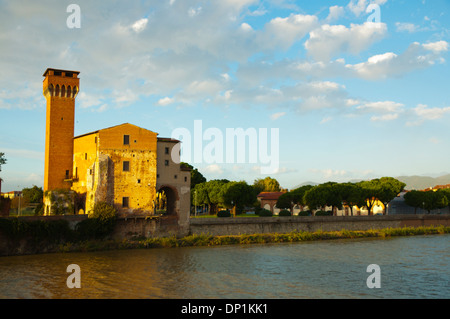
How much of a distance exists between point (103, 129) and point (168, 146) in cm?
741

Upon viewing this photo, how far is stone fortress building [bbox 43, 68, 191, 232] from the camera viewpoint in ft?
136

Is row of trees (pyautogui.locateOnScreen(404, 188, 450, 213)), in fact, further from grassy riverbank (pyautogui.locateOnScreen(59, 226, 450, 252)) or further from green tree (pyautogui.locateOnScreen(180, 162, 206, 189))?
green tree (pyautogui.locateOnScreen(180, 162, 206, 189))

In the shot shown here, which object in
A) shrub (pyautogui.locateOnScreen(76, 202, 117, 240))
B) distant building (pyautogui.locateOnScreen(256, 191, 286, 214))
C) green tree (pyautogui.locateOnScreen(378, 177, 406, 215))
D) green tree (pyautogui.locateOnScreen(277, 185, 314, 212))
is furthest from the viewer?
distant building (pyautogui.locateOnScreen(256, 191, 286, 214))

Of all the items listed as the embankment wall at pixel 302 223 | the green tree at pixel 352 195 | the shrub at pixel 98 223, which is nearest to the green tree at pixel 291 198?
the green tree at pixel 352 195

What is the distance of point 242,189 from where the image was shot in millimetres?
67000

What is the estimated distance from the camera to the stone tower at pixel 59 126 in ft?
148

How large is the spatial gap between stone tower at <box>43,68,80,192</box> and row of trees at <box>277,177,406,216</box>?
1477 inches

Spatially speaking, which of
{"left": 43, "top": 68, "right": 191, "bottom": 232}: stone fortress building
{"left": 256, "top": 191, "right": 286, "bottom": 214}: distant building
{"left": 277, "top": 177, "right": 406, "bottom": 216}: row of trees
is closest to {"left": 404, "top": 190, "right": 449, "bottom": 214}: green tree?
{"left": 277, "top": 177, "right": 406, "bottom": 216}: row of trees

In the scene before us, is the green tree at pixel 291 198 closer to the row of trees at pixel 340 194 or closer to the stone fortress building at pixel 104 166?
the row of trees at pixel 340 194

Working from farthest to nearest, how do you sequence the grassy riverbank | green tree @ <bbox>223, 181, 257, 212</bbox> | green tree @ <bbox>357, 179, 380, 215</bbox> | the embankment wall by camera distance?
green tree @ <bbox>357, 179, 380, 215</bbox>, green tree @ <bbox>223, 181, 257, 212</bbox>, the embankment wall, the grassy riverbank

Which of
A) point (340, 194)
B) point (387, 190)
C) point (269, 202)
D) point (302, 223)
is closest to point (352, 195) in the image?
point (340, 194)
